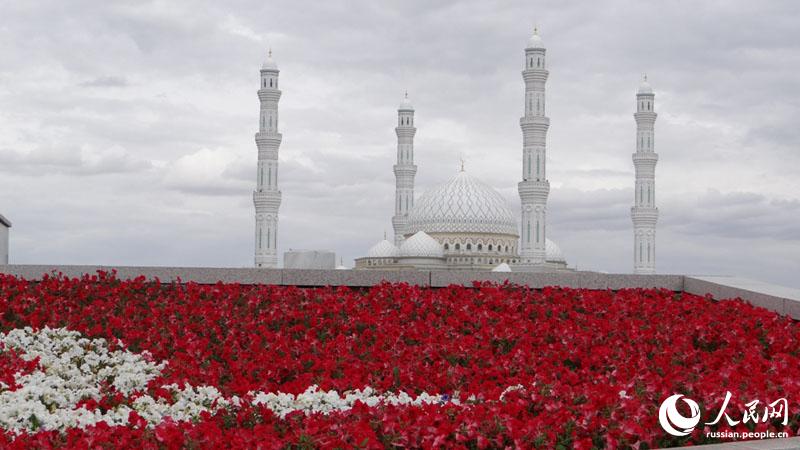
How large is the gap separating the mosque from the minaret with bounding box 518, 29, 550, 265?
0.06m

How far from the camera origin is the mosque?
5703cm

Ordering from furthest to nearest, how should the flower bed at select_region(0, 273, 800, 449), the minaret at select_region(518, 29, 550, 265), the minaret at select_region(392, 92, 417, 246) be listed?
1. the minaret at select_region(392, 92, 417, 246)
2. the minaret at select_region(518, 29, 550, 265)
3. the flower bed at select_region(0, 273, 800, 449)

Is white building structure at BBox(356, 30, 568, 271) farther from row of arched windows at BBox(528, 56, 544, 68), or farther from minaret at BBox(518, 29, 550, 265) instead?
row of arched windows at BBox(528, 56, 544, 68)

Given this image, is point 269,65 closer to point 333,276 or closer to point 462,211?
point 462,211

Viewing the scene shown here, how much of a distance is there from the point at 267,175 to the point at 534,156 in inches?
645

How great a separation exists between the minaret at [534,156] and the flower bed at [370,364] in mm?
44631

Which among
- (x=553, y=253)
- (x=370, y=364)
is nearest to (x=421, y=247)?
(x=553, y=253)

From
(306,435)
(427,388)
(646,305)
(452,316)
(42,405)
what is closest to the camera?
(306,435)

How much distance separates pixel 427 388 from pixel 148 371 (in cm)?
237

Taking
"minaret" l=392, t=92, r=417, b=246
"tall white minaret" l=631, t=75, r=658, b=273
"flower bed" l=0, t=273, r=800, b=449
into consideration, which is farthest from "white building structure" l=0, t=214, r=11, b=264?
"minaret" l=392, t=92, r=417, b=246

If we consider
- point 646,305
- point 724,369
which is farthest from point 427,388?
point 646,305

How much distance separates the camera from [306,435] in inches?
205

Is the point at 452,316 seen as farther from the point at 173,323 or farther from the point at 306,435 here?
the point at 306,435

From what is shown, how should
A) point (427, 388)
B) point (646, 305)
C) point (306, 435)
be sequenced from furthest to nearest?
point (646, 305) → point (427, 388) → point (306, 435)
